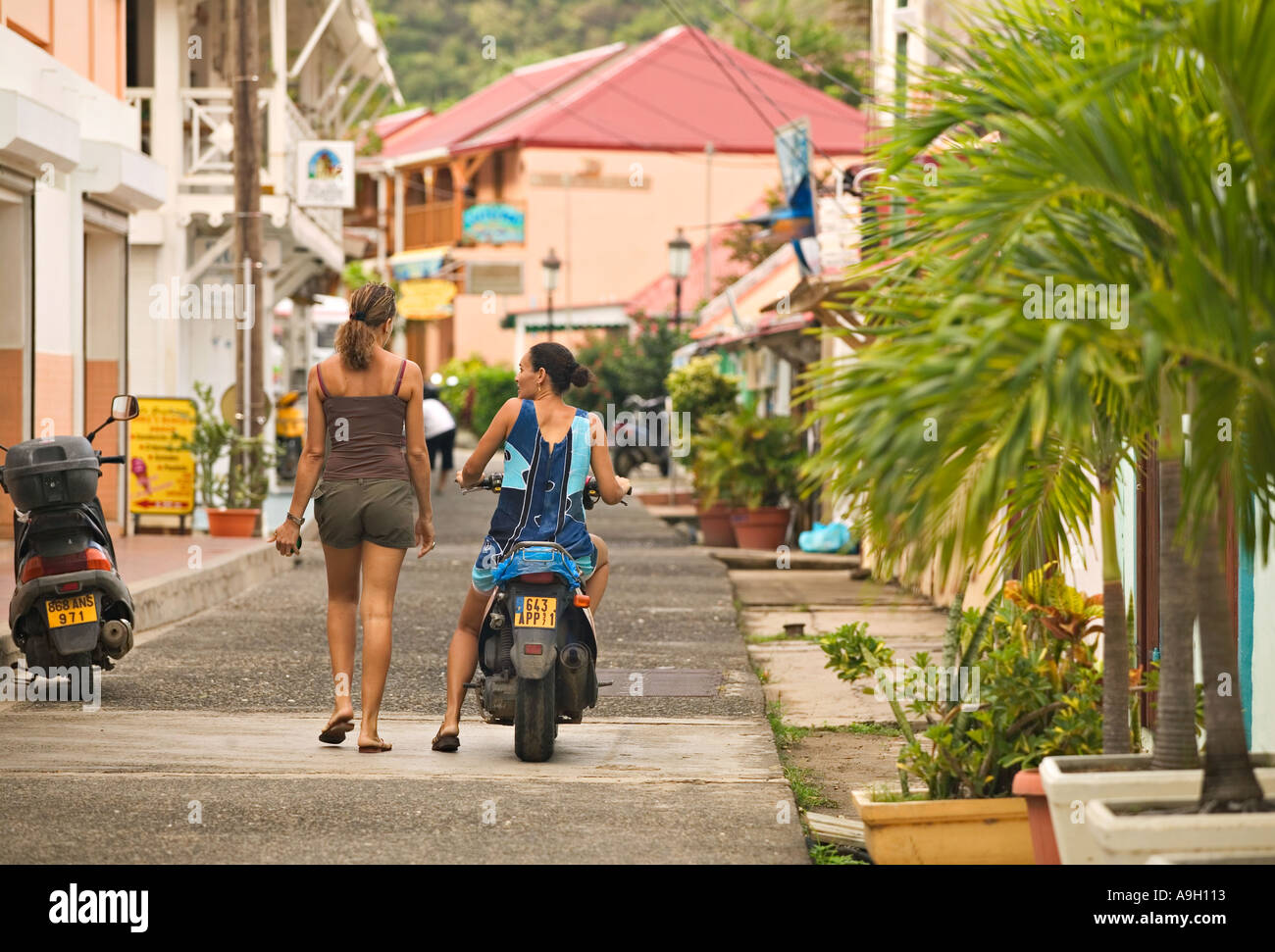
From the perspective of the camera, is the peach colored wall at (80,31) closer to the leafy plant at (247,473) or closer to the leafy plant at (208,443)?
the leafy plant at (208,443)

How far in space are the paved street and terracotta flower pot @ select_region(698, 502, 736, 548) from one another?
8875mm

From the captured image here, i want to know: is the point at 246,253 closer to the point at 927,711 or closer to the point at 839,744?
the point at 839,744

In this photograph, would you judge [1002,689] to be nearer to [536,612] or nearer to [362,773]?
[536,612]

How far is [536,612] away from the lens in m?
6.50

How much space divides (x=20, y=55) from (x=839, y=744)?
28.7 feet

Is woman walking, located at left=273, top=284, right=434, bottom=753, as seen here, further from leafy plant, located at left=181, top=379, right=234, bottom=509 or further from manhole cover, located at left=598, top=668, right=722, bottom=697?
leafy plant, located at left=181, top=379, right=234, bottom=509

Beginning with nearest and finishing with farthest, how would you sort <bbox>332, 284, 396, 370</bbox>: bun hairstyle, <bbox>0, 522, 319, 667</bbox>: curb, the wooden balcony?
<bbox>332, 284, 396, 370</bbox>: bun hairstyle
<bbox>0, 522, 319, 667</bbox>: curb
the wooden balcony

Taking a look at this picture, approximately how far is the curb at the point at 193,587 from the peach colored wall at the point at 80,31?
434cm

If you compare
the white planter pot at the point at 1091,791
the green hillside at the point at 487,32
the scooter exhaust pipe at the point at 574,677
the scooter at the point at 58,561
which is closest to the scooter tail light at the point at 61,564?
the scooter at the point at 58,561

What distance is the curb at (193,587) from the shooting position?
34.8ft

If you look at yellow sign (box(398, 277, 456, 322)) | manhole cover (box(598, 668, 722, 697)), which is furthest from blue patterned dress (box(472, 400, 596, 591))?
yellow sign (box(398, 277, 456, 322))

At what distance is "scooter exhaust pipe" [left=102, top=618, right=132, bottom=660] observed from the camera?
812 cm

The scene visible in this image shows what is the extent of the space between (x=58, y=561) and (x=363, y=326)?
7.19 feet
